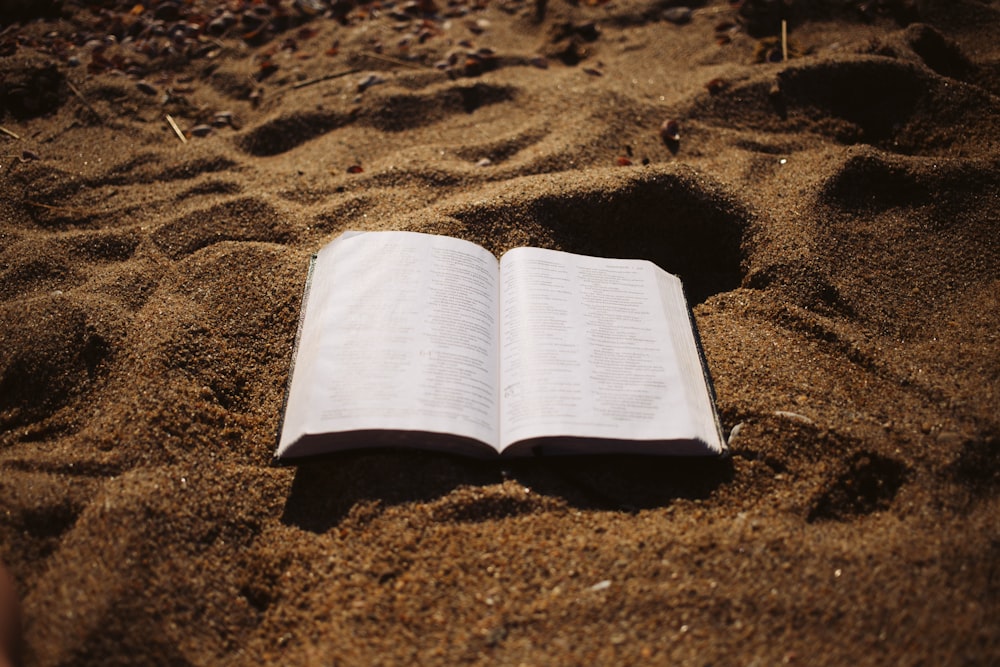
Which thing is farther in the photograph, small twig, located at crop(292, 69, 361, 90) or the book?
small twig, located at crop(292, 69, 361, 90)

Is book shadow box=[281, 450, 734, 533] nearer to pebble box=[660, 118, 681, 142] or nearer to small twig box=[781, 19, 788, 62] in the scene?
pebble box=[660, 118, 681, 142]

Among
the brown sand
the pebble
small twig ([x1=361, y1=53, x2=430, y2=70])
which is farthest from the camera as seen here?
small twig ([x1=361, y1=53, x2=430, y2=70])

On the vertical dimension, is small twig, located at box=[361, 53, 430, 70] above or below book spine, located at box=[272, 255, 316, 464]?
above

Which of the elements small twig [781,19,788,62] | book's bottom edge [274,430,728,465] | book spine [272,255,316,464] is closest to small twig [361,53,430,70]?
book spine [272,255,316,464]

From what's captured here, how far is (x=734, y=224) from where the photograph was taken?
1.90 meters

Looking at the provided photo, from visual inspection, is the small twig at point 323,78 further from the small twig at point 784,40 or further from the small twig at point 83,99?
the small twig at point 784,40

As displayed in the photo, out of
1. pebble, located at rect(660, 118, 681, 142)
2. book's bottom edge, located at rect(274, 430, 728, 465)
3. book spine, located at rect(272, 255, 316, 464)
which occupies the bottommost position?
book's bottom edge, located at rect(274, 430, 728, 465)

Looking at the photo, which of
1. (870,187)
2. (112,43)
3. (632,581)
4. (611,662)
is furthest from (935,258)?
(112,43)

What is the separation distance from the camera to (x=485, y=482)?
1380 millimetres

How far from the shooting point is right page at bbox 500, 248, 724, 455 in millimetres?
1384

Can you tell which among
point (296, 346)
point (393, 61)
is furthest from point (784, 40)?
point (296, 346)

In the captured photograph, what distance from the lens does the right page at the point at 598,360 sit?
138 cm

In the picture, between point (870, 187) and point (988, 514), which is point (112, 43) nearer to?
point (870, 187)

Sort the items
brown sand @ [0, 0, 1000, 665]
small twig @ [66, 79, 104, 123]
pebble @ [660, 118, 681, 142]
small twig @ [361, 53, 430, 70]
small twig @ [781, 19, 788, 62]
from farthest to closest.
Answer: small twig @ [361, 53, 430, 70]
small twig @ [781, 19, 788, 62]
small twig @ [66, 79, 104, 123]
pebble @ [660, 118, 681, 142]
brown sand @ [0, 0, 1000, 665]
